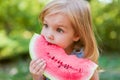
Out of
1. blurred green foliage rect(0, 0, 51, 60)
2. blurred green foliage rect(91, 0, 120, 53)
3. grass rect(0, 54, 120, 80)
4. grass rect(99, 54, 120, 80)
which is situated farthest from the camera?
blurred green foliage rect(91, 0, 120, 53)

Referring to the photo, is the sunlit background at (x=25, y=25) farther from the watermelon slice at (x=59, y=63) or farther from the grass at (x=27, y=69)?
the watermelon slice at (x=59, y=63)

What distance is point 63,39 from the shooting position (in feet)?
9.52

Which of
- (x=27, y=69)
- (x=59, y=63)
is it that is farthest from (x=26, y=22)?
(x=59, y=63)

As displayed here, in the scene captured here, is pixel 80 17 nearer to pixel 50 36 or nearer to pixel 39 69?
pixel 50 36

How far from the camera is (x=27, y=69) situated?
6305 mm

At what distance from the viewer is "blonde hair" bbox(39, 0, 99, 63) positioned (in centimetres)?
290

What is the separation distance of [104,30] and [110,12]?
0.40m

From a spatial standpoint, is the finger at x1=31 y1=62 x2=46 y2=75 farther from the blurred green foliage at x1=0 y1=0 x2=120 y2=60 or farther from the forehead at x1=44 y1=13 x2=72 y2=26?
the blurred green foliage at x1=0 y1=0 x2=120 y2=60

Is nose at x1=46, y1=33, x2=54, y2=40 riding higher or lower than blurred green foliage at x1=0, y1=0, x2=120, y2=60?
higher

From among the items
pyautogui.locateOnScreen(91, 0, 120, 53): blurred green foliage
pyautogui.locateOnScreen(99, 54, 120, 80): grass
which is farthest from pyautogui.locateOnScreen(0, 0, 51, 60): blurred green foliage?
pyautogui.locateOnScreen(99, 54, 120, 80): grass

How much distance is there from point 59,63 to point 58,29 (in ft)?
0.83

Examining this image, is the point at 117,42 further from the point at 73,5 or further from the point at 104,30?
the point at 73,5

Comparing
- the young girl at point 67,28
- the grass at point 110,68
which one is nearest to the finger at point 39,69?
the young girl at point 67,28

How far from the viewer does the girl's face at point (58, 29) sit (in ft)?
9.39
